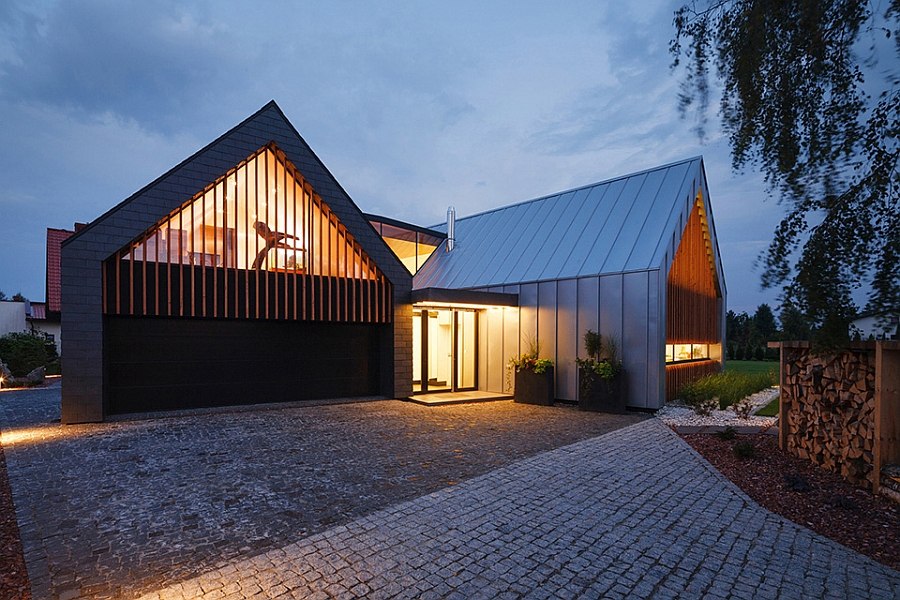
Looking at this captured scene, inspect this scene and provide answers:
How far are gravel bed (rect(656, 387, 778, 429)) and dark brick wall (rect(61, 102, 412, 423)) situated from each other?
896cm

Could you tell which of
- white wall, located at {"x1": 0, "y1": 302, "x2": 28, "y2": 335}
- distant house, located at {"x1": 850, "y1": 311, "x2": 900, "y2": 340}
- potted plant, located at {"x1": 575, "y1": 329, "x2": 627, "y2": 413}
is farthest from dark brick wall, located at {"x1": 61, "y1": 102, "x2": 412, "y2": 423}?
white wall, located at {"x1": 0, "y1": 302, "x2": 28, "y2": 335}

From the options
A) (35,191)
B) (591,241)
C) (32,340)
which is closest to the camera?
(591,241)

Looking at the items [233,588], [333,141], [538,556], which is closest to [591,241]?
[538,556]

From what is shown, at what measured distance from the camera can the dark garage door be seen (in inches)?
392

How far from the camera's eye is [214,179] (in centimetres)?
1055

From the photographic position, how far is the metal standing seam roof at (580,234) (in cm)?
1191

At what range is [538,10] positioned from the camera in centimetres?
726

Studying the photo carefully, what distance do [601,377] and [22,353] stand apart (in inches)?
827

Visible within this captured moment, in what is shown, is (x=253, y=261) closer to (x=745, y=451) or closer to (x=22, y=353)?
(x=745, y=451)

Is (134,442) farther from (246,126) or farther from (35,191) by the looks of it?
(35,191)

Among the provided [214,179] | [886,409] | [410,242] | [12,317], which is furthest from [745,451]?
[12,317]

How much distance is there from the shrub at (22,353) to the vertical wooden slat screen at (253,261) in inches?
501

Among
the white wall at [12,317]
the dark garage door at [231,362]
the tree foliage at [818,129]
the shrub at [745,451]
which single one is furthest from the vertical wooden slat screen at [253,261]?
the white wall at [12,317]

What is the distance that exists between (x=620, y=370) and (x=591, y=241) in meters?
3.79
